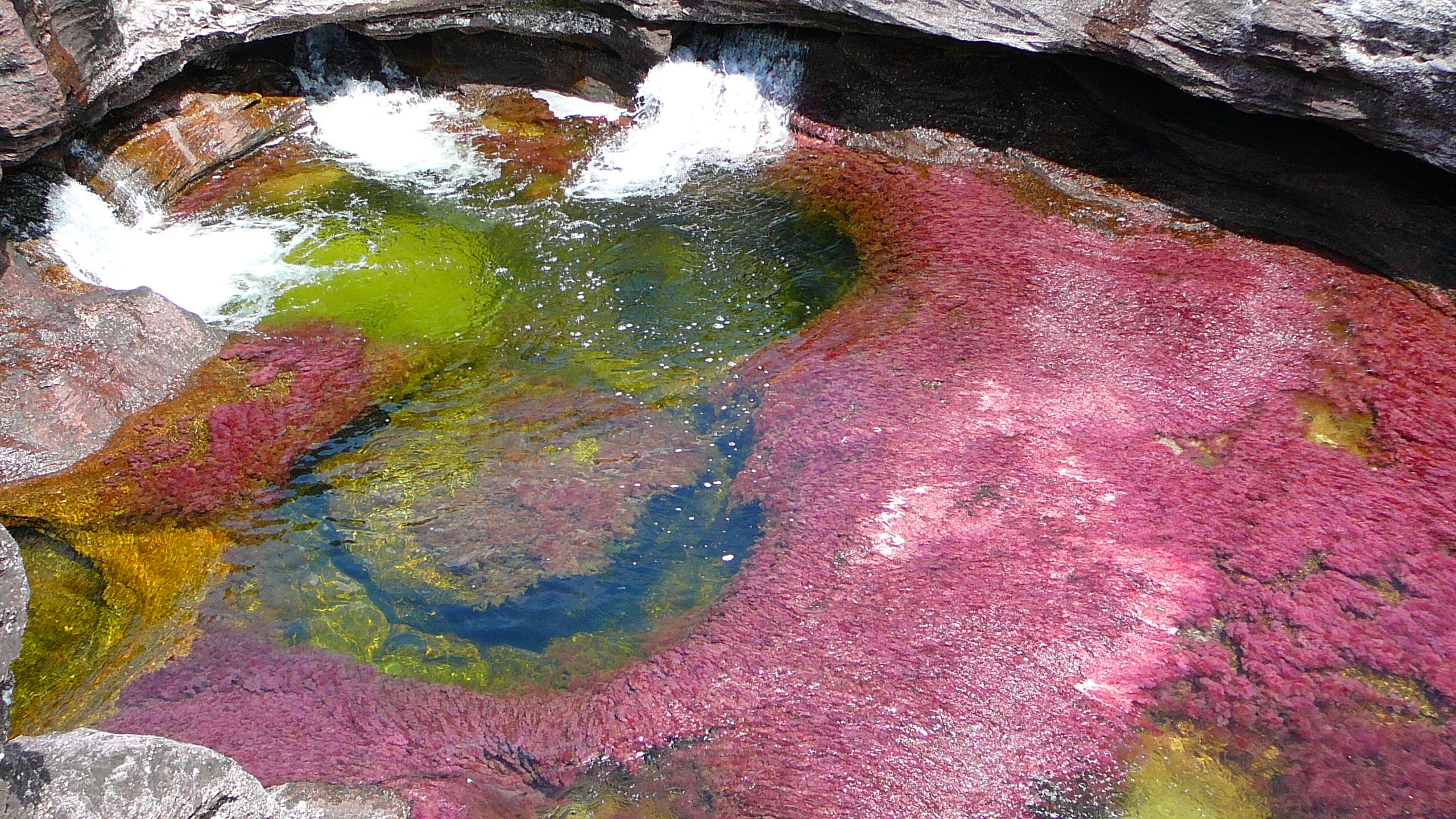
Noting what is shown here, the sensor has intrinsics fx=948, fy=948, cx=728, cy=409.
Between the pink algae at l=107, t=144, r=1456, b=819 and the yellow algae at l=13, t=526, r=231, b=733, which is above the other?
the pink algae at l=107, t=144, r=1456, b=819

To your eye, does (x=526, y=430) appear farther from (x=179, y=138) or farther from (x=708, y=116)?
(x=179, y=138)

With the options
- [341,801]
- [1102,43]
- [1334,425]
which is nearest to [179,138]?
[341,801]

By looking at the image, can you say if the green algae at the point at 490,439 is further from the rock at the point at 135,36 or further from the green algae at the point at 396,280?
the rock at the point at 135,36

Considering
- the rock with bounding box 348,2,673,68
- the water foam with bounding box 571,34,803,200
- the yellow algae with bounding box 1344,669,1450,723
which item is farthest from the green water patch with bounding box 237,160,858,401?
the yellow algae with bounding box 1344,669,1450,723

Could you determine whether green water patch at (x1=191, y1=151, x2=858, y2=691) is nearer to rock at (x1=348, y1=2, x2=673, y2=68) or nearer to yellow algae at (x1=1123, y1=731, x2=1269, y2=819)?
rock at (x1=348, y1=2, x2=673, y2=68)

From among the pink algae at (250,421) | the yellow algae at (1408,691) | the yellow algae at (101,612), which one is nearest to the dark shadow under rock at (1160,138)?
the yellow algae at (1408,691)

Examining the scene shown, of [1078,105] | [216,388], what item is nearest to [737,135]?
[1078,105]
